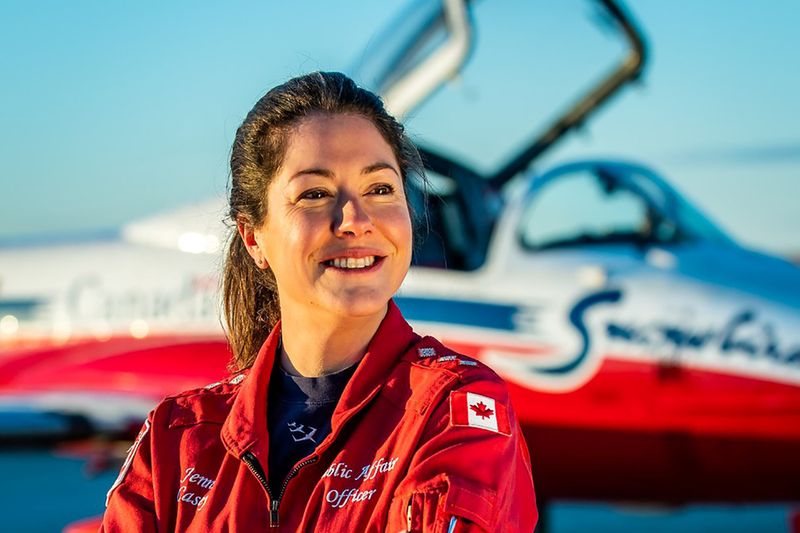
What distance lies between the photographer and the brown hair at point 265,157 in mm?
1373

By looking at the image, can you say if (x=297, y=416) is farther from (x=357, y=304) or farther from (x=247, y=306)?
(x=247, y=306)

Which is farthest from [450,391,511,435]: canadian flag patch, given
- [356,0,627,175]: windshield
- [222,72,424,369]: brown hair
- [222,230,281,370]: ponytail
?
[356,0,627,175]: windshield

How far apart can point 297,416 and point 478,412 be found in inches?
12.3

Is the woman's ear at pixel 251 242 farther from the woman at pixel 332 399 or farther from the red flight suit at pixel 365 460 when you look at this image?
the red flight suit at pixel 365 460

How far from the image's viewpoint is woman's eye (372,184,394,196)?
130cm

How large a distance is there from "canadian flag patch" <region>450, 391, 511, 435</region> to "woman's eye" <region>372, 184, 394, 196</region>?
12.4 inches

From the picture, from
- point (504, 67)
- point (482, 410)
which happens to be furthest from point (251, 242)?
point (504, 67)

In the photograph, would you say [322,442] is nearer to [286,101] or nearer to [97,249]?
[286,101]

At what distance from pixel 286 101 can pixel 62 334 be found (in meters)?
5.21

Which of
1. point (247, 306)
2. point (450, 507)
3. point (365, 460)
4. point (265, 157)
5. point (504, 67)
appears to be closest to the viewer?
point (450, 507)

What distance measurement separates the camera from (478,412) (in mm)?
1118

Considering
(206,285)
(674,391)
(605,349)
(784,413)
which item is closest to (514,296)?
(605,349)

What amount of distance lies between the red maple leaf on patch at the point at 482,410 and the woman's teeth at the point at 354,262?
0.87 feet

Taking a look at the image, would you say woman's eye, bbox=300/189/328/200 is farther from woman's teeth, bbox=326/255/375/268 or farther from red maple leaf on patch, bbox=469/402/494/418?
red maple leaf on patch, bbox=469/402/494/418
